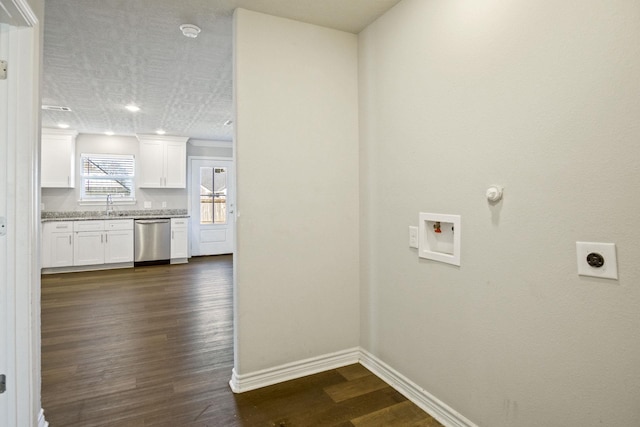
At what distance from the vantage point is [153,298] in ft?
14.2

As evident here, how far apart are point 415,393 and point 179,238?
5756 mm

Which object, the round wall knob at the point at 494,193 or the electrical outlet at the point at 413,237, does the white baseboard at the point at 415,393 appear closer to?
the electrical outlet at the point at 413,237

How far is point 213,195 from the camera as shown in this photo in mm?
7566

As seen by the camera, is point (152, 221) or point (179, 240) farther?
point (179, 240)

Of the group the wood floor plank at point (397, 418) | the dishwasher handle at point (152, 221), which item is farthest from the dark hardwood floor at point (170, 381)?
the dishwasher handle at point (152, 221)

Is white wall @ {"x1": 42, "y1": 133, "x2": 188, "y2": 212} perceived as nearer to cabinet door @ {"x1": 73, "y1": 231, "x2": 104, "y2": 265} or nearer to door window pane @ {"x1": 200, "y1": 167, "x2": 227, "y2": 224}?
door window pane @ {"x1": 200, "y1": 167, "x2": 227, "y2": 224}

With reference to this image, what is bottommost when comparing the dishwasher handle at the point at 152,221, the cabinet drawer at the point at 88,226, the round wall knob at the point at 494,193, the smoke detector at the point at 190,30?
the cabinet drawer at the point at 88,226

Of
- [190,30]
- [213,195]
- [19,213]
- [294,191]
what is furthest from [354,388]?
[213,195]

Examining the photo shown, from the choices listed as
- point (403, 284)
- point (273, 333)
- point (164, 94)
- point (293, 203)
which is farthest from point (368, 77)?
point (164, 94)

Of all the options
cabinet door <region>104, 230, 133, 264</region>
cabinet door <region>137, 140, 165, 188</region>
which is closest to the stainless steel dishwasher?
cabinet door <region>104, 230, 133, 264</region>

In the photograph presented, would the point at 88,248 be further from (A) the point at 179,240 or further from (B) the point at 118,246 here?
(A) the point at 179,240

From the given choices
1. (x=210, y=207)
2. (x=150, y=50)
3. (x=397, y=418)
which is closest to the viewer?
(x=397, y=418)

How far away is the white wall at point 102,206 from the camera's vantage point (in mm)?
6312

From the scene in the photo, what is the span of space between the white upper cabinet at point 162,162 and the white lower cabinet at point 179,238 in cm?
76
